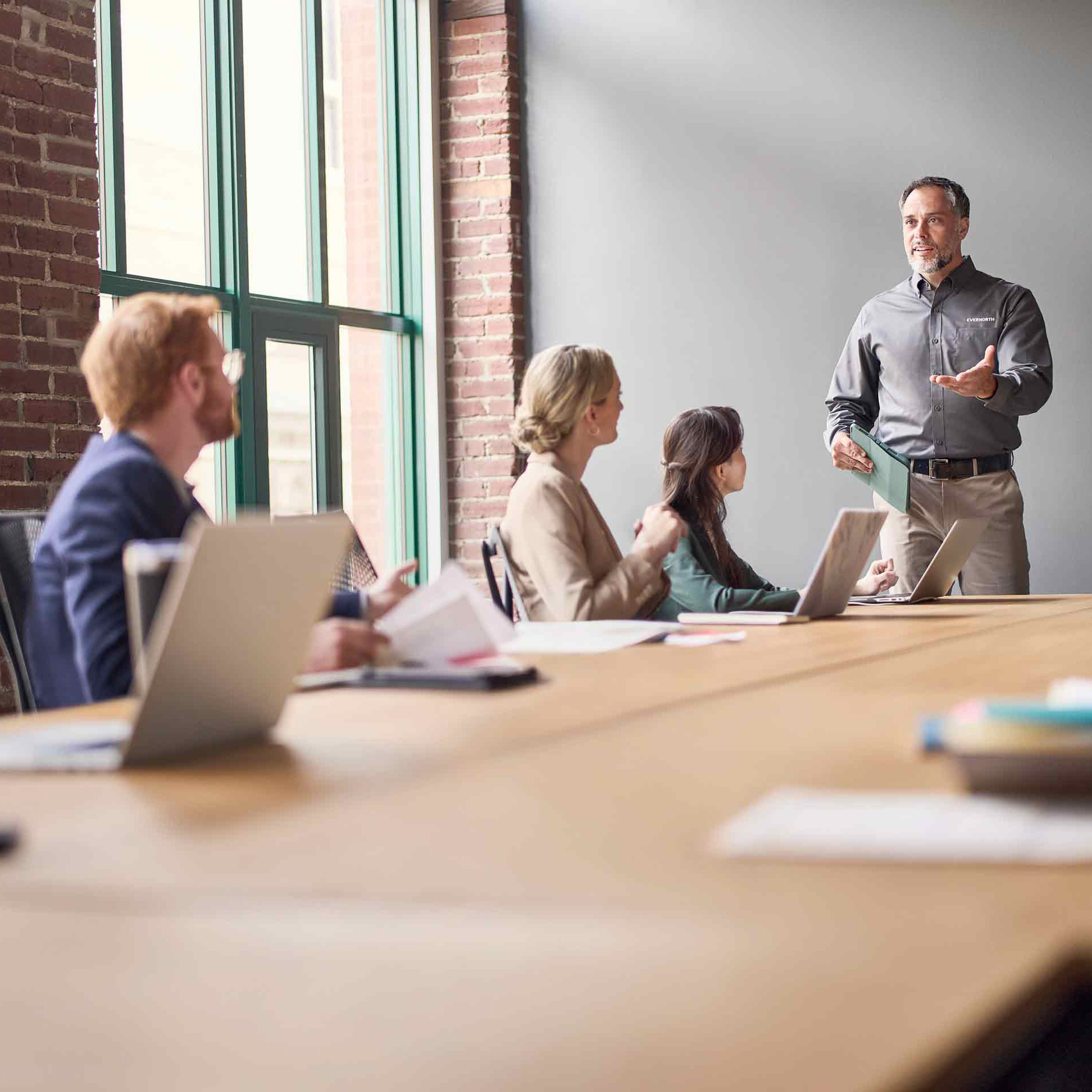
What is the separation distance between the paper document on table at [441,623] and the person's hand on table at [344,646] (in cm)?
5

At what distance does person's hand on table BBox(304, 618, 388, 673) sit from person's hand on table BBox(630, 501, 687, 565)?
43.2 inches

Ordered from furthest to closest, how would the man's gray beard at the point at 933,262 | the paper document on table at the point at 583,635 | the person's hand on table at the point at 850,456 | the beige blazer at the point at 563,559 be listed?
the man's gray beard at the point at 933,262 < the person's hand on table at the point at 850,456 < the beige blazer at the point at 563,559 < the paper document on table at the point at 583,635

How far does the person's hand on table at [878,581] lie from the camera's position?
12.6ft

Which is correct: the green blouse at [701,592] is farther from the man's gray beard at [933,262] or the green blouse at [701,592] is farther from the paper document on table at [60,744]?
the paper document on table at [60,744]

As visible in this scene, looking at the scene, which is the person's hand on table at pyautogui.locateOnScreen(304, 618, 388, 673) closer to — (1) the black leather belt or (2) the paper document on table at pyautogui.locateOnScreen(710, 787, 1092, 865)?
(2) the paper document on table at pyautogui.locateOnScreen(710, 787, 1092, 865)

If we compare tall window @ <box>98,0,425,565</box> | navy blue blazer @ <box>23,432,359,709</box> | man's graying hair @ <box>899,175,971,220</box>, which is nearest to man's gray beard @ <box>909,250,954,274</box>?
man's graying hair @ <box>899,175,971,220</box>

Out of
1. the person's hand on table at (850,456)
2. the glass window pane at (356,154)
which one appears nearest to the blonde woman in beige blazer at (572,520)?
the person's hand on table at (850,456)

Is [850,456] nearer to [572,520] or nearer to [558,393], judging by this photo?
[558,393]

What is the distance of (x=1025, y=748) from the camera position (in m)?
1.08

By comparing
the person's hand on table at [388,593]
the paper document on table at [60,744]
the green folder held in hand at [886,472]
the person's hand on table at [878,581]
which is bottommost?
the person's hand on table at [878,581]

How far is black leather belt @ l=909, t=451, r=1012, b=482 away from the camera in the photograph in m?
4.76

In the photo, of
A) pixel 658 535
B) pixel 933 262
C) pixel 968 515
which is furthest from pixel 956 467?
pixel 658 535

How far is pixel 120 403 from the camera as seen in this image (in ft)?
7.39

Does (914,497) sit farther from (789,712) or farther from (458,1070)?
(458,1070)
